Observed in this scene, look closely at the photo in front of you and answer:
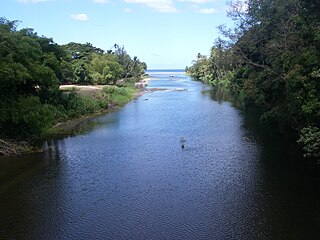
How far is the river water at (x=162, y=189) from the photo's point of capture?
16109 millimetres

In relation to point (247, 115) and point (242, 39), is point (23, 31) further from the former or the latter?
point (247, 115)

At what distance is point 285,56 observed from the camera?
2712cm

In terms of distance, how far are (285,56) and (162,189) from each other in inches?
531

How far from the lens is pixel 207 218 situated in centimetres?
1700

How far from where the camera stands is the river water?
52.9ft

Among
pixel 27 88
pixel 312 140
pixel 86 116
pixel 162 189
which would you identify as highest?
pixel 27 88

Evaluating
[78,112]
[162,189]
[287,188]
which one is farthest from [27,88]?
[287,188]

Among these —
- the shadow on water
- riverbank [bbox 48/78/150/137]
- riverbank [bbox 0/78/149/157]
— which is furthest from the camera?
riverbank [bbox 48/78/150/137]

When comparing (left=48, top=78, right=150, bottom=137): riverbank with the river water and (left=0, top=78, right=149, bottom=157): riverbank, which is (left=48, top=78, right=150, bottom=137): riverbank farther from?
the river water

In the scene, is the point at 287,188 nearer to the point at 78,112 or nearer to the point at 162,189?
the point at 162,189

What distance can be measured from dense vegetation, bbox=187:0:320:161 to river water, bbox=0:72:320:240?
2.57m

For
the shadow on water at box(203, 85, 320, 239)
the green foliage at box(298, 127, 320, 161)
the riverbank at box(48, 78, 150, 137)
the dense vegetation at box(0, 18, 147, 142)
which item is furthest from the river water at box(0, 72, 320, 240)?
the riverbank at box(48, 78, 150, 137)

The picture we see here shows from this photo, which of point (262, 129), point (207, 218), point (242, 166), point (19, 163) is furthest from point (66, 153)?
point (262, 129)

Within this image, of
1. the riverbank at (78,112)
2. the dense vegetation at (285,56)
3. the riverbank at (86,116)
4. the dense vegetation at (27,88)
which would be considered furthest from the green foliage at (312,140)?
the riverbank at (86,116)
